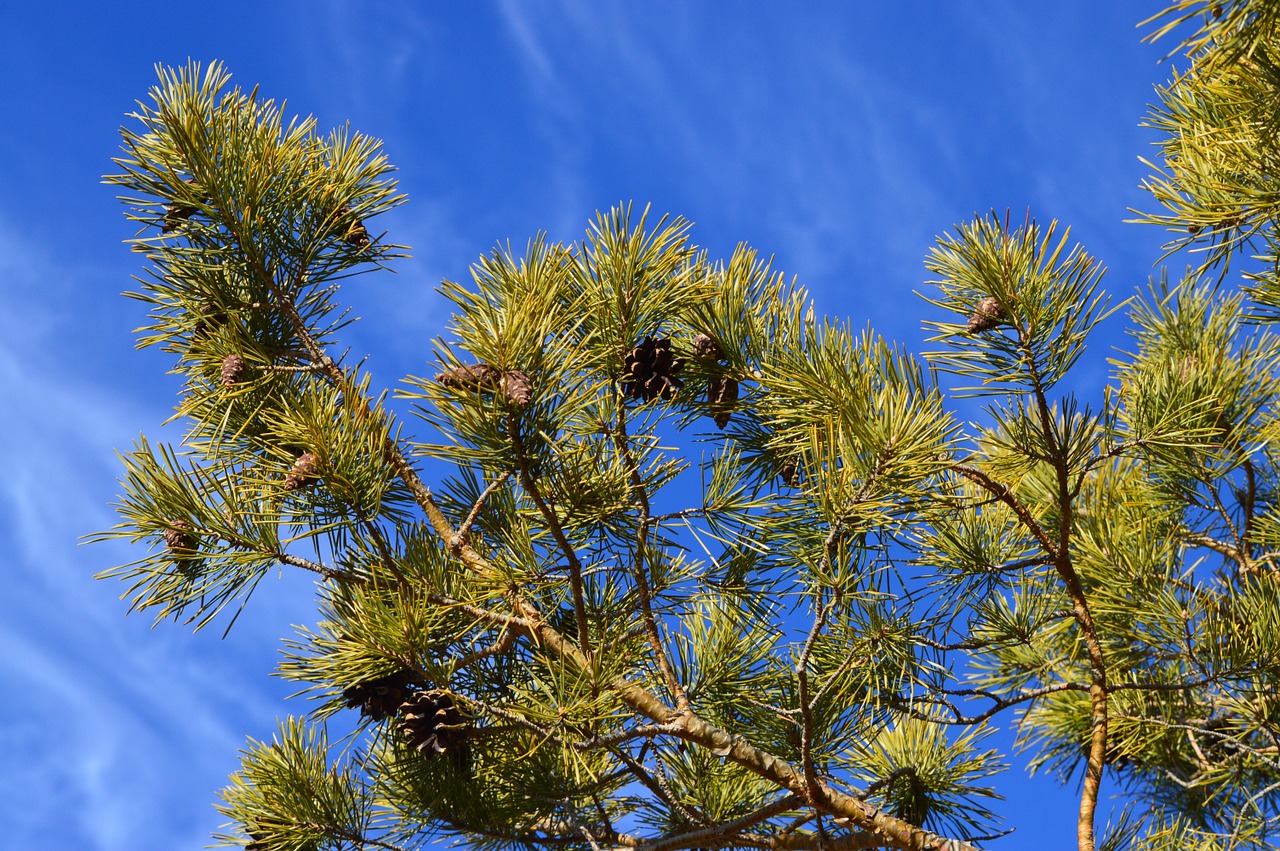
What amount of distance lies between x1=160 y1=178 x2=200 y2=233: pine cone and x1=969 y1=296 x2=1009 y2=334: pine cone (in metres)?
0.93

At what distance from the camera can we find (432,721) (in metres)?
1.27

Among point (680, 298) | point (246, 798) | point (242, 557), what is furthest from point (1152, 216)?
point (246, 798)

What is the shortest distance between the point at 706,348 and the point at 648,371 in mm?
133

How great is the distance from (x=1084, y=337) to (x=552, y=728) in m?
0.72

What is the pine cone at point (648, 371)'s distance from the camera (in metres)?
1.37

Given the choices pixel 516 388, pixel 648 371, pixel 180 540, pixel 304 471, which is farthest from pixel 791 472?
pixel 180 540

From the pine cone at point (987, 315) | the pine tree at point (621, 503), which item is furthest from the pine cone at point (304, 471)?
the pine cone at point (987, 315)

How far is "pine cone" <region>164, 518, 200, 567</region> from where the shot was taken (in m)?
1.28

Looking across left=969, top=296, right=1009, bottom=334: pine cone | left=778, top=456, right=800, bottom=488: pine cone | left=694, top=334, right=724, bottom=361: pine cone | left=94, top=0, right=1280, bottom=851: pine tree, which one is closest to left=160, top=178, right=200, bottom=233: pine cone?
left=94, top=0, right=1280, bottom=851: pine tree

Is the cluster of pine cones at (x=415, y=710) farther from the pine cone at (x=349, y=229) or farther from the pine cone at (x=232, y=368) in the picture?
the pine cone at (x=349, y=229)

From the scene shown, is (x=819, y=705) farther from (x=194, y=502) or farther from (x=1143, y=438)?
(x=194, y=502)

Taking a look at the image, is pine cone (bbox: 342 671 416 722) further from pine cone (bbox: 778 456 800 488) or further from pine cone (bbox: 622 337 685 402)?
pine cone (bbox: 778 456 800 488)

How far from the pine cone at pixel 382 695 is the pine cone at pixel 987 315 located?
750 millimetres

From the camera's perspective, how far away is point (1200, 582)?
200cm
